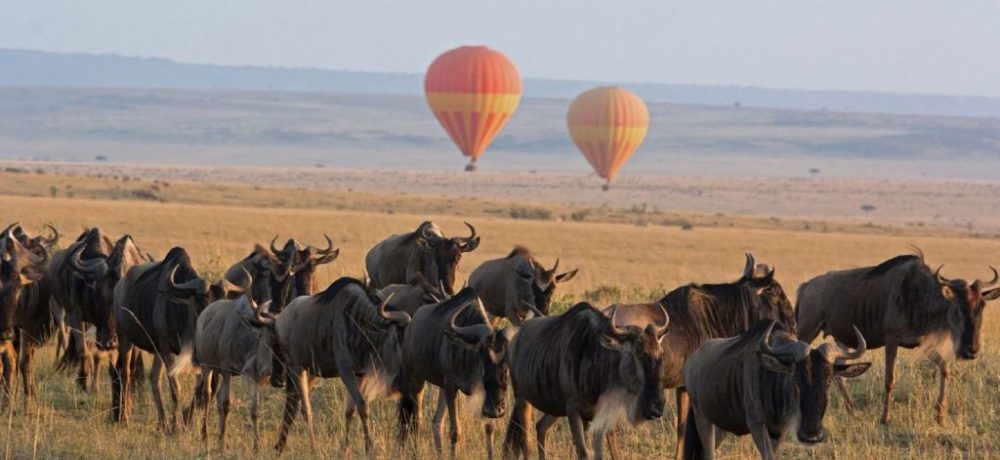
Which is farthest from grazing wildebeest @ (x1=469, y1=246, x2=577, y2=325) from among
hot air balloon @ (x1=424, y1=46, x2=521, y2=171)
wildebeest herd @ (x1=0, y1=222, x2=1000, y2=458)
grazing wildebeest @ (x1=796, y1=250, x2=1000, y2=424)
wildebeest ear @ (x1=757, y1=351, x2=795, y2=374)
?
hot air balloon @ (x1=424, y1=46, x2=521, y2=171)

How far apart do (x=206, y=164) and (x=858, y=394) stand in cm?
16547

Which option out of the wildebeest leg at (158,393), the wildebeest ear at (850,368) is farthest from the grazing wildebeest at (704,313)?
the wildebeest leg at (158,393)

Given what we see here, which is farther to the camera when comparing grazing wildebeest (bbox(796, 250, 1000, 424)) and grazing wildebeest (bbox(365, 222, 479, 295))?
grazing wildebeest (bbox(365, 222, 479, 295))

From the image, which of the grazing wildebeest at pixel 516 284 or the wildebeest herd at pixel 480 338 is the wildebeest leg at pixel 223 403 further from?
the grazing wildebeest at pixel 516 284

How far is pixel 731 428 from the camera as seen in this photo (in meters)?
9.83

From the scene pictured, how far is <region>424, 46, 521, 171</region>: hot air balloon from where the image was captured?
74812 millimetres

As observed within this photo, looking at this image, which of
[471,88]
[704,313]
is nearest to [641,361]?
[704,313]

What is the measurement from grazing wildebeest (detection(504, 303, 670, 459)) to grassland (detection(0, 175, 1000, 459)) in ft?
3.89

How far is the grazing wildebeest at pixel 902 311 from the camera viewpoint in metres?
13.2

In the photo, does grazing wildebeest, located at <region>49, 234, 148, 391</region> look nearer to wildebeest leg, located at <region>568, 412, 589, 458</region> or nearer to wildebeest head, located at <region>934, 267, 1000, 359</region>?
wildebeest leg, located at <region>568, 412, 589, 458</region>

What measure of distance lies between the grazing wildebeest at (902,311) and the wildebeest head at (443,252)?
3.42 metres

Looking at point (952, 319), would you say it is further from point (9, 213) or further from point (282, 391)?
point (9, 213)

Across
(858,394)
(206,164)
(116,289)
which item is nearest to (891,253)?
(858,394)

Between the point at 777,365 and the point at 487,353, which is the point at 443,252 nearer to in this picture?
the point at 487,353
